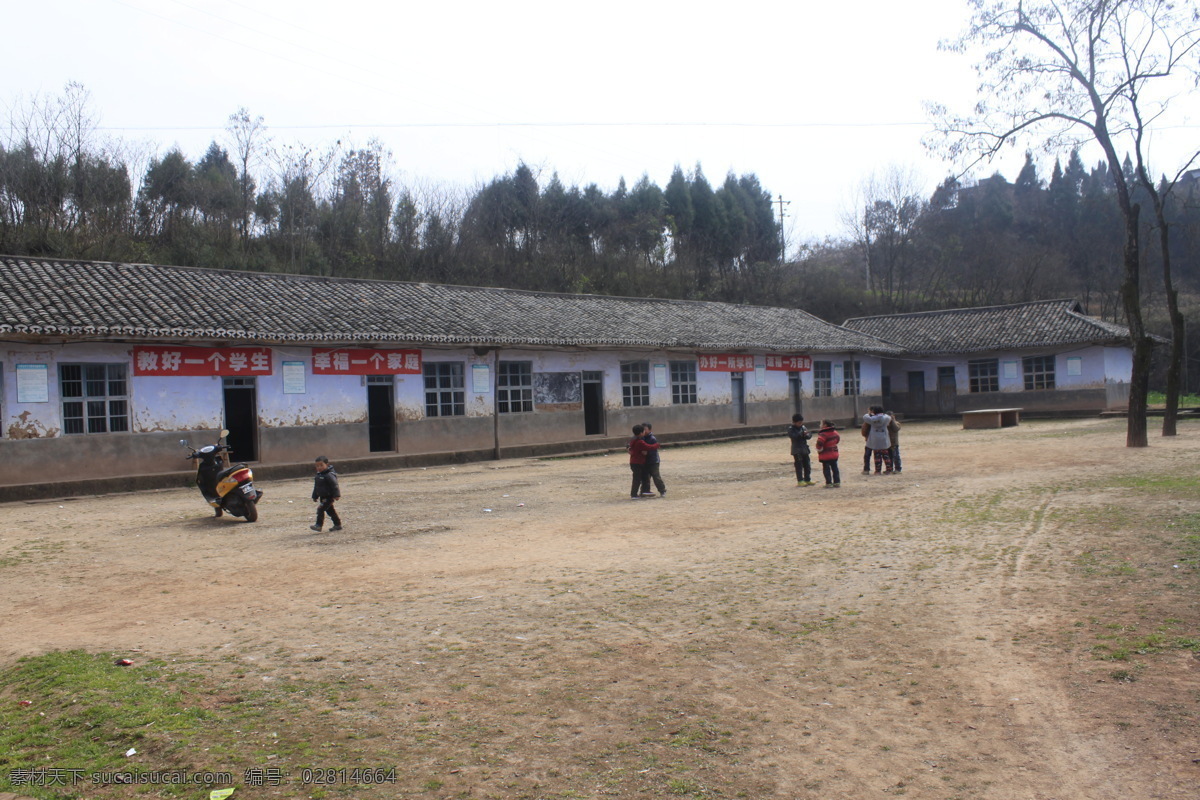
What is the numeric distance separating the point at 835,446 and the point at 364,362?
1059cm

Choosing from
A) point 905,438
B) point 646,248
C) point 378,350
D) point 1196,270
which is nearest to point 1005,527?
point 378,350

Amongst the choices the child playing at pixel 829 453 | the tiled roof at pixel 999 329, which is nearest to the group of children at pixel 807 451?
the child playing at pixel 829 453

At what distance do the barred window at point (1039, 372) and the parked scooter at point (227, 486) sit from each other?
29025 mm

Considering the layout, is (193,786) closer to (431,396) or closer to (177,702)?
(177,702)

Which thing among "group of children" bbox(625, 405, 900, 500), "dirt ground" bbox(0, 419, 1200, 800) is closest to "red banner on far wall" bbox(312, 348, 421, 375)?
"dirt ground" bbox(0, 419, 1200, 800)

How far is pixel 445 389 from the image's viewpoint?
21.1 metres

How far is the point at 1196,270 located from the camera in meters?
53.4

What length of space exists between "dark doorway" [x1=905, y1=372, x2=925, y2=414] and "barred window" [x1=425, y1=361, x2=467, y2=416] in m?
21.8

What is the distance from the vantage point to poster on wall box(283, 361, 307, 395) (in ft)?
60.0

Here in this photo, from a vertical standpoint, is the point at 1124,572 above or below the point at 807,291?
below

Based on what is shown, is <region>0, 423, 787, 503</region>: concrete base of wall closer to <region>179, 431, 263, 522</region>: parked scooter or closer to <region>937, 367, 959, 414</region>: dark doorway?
<region>179, 431, 263, 522</region>: parked scooter

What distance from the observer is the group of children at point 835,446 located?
13680mm

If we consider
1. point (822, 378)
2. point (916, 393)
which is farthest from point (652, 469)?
point (916, 393)

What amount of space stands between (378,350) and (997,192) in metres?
53.0
